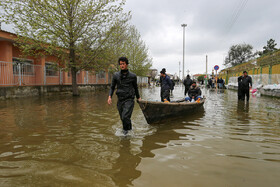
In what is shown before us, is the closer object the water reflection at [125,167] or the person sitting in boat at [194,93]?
the water reflection at [125,167]

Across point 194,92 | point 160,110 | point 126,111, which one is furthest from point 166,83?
point 126,111

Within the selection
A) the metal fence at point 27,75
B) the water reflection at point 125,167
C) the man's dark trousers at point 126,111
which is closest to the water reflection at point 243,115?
the man's dark trousers at point 126,111

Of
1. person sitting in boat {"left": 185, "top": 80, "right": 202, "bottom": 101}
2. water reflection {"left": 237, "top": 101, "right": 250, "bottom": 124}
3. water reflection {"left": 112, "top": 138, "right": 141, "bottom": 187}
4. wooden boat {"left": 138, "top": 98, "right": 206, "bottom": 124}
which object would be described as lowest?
water reflection {"left": 112, "top": 138, "right": 141, "bottom": 187}

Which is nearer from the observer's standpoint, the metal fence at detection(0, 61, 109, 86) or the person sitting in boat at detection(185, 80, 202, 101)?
the person sitting in boat at detection(185, 80, 202, 101)

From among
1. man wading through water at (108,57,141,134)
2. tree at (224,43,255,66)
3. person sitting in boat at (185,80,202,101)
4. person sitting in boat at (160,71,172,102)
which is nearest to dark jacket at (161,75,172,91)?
person sitting in boat at (160,71,172,102)

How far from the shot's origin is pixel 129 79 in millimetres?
4355

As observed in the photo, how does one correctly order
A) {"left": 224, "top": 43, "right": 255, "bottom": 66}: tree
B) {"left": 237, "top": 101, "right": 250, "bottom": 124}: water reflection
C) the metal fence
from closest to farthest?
{"left": 237, "top": 101, "right": 250, "bottom": 124}: water reflection
the metal fence
{"left": 224, "top": 43, "right": 255, "bottom": 66}: tree

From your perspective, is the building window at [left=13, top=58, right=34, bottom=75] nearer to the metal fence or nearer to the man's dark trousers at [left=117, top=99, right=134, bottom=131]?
the metal fence

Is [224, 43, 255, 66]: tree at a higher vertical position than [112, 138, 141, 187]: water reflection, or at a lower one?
higher

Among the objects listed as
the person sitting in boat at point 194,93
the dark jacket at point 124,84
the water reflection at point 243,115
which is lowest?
the water reflection at point 243,115

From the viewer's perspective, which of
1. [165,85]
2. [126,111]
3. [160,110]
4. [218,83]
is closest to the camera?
[126,111]

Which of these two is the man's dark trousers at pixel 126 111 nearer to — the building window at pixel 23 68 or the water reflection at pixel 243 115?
the water reflection at pixel 243 115

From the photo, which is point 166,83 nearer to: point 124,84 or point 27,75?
point 124,84

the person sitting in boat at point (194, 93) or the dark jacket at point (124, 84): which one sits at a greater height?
the dark jacket at point (124, 84)
